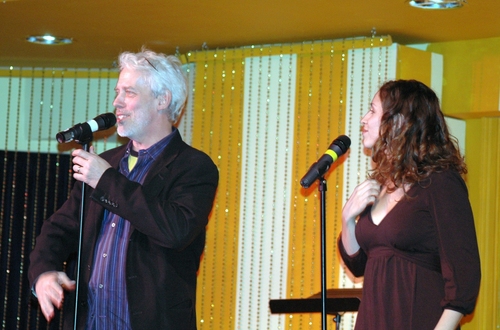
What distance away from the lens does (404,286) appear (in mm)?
2816

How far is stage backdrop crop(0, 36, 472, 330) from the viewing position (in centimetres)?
495

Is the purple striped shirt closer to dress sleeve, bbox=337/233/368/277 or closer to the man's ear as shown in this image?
the man's ear

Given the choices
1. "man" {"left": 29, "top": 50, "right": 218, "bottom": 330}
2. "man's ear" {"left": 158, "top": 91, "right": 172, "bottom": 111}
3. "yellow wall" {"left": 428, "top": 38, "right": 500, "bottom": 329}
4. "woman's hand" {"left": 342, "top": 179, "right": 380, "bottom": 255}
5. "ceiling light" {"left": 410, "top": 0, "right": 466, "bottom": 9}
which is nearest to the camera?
"woman's hand" {"left": 342, "top": 179, "right": 380, "bottom": 255}

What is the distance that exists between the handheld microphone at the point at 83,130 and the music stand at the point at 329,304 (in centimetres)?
122

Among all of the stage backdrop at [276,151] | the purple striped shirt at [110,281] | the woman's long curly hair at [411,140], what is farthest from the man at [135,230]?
the stage backdrop at [276,151]

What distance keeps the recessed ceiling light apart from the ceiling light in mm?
2295

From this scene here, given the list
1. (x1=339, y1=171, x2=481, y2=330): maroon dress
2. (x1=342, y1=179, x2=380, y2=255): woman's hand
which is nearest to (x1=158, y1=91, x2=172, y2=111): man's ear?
(x1=342, y1=179, x2=380, y2=255): woman's hand

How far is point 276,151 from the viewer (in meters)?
5.21

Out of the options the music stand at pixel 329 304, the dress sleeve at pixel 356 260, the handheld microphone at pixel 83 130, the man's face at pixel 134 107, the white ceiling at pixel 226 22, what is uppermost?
the white ceiling at pixel 226 22

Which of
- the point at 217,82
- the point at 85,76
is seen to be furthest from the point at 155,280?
the point at 85,76

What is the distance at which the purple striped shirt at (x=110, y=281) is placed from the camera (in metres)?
3.23

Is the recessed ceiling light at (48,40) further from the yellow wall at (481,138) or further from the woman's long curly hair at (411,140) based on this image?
the woman's long curly hair at (411,140)

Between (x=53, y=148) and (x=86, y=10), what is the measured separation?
1.98 meters

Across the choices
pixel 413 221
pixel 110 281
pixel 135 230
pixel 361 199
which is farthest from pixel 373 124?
pixel 110 281
